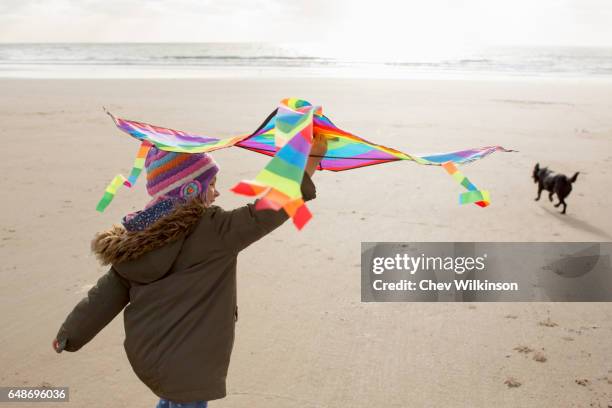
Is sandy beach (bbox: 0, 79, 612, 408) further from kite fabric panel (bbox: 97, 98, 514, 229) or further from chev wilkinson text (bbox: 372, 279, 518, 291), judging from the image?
kite fabric panel (bbox: 97, 98, 514, 229)

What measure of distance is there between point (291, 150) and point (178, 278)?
70cm

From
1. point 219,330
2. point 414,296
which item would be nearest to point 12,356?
point 219,330

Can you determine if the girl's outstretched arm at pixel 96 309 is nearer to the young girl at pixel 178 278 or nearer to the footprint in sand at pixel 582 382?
the young girl at pixel 178 278

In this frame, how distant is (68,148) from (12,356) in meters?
7.45

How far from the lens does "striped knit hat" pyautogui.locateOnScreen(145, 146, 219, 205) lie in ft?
7.02

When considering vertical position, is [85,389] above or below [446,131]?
above

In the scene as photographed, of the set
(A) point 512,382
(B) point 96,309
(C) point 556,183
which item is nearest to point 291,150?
(B) point 96,309

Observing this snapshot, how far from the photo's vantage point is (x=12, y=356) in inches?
157

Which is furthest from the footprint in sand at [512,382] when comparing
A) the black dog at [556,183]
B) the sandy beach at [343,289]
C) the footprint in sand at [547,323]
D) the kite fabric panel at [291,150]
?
the black dog at [556,183]

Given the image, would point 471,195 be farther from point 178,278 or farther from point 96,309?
point 96,309

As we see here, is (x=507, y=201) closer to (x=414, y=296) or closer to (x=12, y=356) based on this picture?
(x=414, y=296)

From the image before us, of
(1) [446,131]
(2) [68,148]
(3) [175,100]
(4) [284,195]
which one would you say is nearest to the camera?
(4) [284,195]

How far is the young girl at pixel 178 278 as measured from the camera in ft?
6.72

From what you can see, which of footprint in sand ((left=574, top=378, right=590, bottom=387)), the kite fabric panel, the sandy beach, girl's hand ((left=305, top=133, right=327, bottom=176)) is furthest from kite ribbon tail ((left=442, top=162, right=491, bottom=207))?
footprint in sand ((left=574, top=378, right=590, bottom=387))
